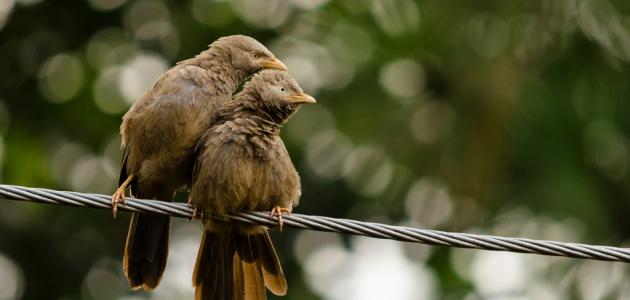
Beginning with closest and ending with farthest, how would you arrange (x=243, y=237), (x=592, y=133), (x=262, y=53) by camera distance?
1. (x=243, y=237)
2. (x=262, y=53)
3. (x=592, y=133)

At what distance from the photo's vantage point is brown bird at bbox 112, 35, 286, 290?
8070 mm

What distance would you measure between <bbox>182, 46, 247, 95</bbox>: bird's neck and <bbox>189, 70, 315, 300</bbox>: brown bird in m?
0.35

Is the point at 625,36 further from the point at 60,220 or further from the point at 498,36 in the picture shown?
the point at 60,220

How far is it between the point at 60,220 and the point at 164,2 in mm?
3444

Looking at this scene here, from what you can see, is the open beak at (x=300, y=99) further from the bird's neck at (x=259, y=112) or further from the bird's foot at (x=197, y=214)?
the bird's foot at (x=197, y=214)

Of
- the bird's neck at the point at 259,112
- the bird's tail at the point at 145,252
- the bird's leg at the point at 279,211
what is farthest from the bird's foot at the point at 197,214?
the bird's tail at the point at 145,252

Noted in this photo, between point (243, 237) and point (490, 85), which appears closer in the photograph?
point (243, 237)

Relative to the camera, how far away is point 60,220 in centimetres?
1794

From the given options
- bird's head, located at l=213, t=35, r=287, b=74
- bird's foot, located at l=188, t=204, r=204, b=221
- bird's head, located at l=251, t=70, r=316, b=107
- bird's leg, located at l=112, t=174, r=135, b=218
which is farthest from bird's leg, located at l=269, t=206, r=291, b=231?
bird's head, located at l=213, t=35, r=287, b=74

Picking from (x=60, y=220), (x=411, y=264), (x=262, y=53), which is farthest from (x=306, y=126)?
(x=262, y=53)

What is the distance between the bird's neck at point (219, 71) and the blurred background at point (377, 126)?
5.52 m

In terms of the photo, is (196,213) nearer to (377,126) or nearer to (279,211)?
(279,211)

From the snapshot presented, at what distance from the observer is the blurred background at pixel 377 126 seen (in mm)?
15086

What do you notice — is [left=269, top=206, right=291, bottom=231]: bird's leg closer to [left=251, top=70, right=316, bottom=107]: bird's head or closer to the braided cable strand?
the braided cable strand
